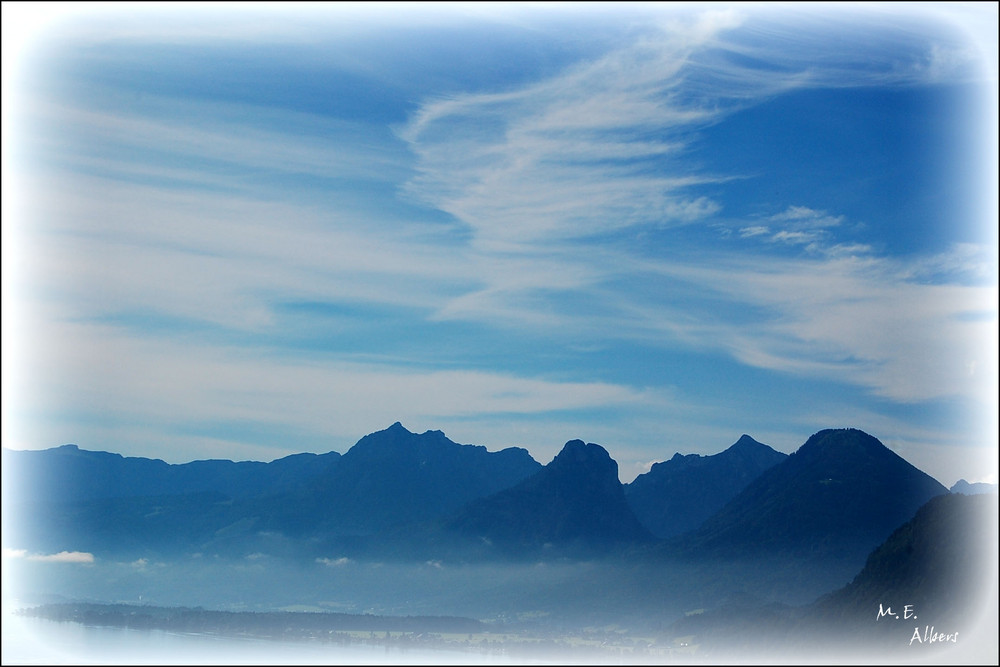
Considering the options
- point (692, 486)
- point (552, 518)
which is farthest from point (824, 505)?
point (552, 518)

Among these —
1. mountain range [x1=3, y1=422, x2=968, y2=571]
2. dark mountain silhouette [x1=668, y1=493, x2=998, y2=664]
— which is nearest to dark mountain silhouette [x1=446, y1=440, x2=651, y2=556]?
mountain range [x1=3, y1=422, x2=968, y2=571]

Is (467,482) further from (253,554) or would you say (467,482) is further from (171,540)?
(171,540)

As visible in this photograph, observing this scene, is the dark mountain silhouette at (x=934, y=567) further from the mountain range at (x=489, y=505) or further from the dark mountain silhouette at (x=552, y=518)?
the dark mountain silhouette at (x=552, y=518)

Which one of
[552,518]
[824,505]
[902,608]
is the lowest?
[902,608]

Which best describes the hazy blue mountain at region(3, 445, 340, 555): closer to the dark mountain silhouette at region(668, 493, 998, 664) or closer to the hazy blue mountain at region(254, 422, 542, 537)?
the hazy blue mountain at region(254, 422, 542, 537)

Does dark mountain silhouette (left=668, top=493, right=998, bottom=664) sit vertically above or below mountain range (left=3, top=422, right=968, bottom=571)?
below

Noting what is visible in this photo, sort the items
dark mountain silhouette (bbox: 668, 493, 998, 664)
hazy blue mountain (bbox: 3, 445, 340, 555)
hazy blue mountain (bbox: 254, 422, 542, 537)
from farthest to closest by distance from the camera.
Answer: hazy blue mountain (bbox: 254, 422, 542, 537) → hazy blue mountain (bbox: 3, 445, 340, 555) → dark mountain silhouette (bbox: 668, 493, 998, 664)

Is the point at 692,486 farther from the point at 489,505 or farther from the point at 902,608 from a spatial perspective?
the point at 902,608
